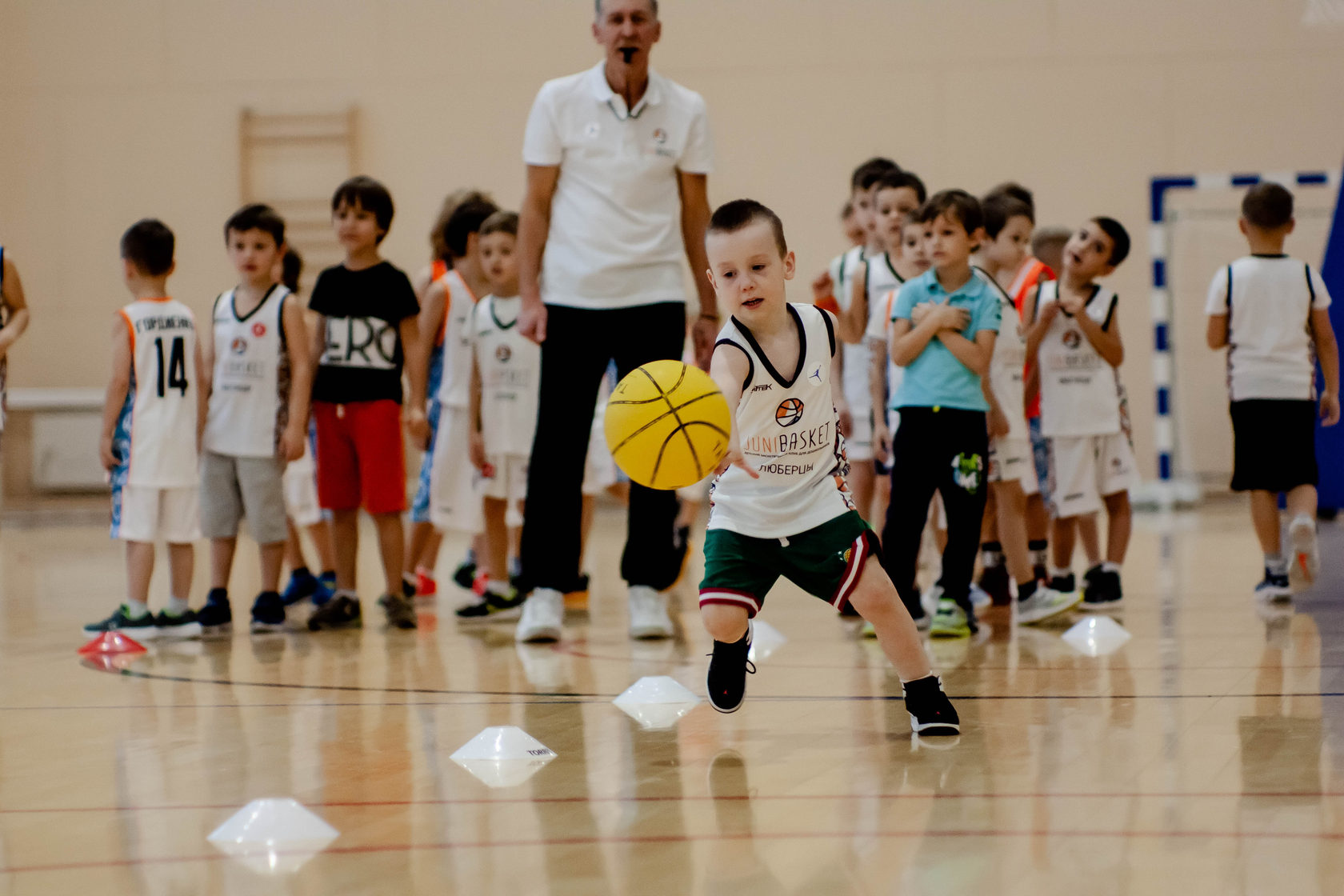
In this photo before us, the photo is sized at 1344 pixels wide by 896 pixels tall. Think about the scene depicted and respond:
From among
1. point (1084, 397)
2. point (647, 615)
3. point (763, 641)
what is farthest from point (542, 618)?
point (1084, 397)

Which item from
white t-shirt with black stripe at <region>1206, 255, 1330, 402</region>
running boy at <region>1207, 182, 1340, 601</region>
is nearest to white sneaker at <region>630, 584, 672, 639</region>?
running boy at <region>1207, 182, 1340, 601</region>

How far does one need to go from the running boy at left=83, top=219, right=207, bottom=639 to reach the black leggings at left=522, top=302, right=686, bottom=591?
1339mm

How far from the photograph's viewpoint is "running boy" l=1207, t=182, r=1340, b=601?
5.23m

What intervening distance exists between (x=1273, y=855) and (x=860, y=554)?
3.76 ft

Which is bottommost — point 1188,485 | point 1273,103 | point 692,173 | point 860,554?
point 1188,485

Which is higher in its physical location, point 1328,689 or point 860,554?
Answer: point 860,554

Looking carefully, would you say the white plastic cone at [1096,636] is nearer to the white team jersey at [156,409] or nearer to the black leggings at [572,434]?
the black leggings at [572,434]

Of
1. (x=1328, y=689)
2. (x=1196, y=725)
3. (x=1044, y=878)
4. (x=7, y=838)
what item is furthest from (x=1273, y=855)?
(x=7, y=838)

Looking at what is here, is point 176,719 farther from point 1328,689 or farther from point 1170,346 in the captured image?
point 1170,346

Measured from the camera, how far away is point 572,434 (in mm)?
4684

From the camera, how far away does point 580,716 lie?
3340 mm

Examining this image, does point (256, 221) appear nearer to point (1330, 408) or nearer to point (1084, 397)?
point (1084, 397)

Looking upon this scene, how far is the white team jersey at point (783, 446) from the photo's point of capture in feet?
10.2

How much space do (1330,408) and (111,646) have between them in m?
4.38
